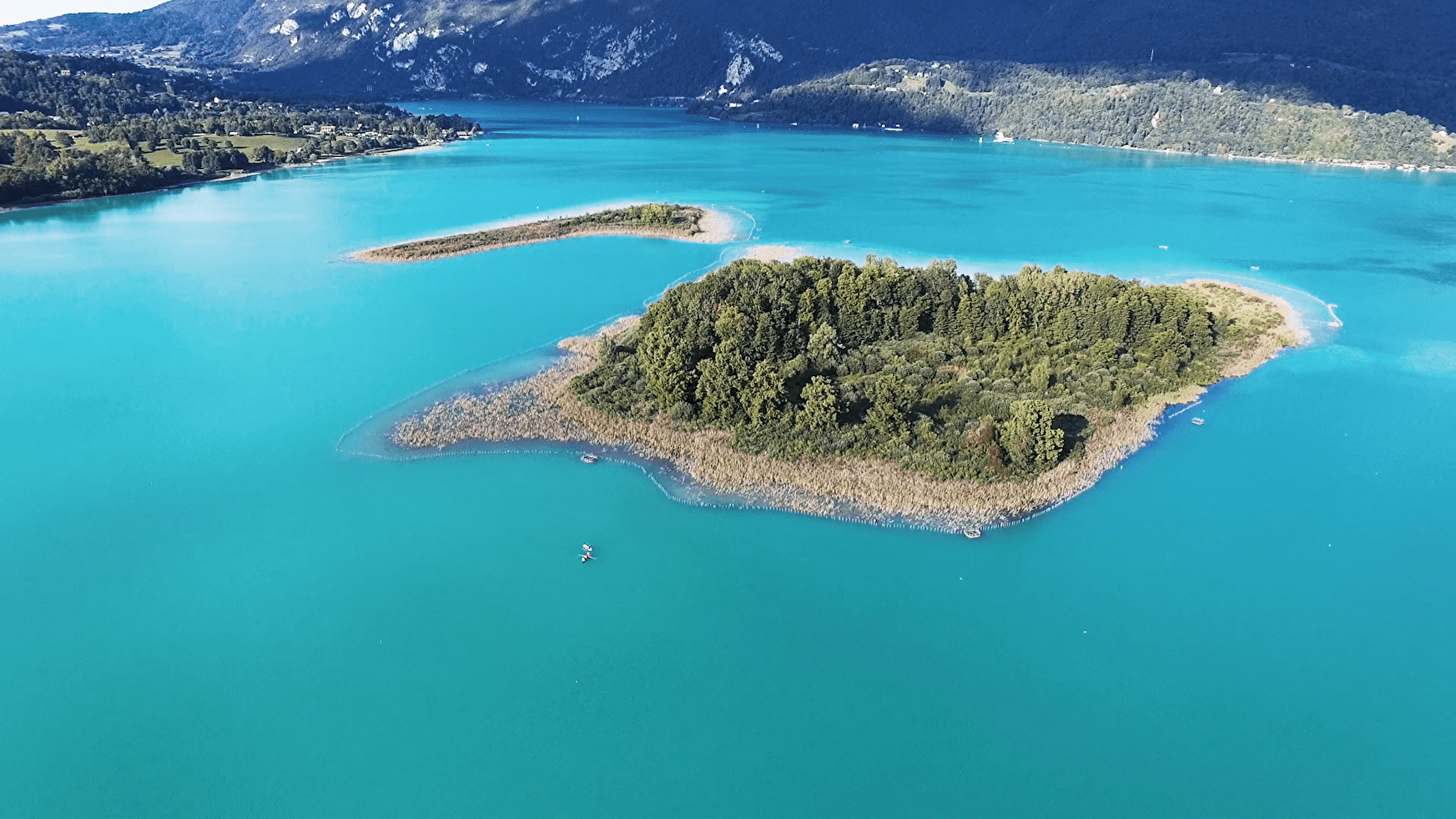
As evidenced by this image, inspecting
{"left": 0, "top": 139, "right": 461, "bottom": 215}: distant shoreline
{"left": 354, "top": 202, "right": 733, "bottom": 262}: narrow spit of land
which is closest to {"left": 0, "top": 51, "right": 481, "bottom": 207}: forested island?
{"left": 0, "top": 139, "right": 461, "bottom": 215}: distant shoreline

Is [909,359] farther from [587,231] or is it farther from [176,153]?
[176,153]

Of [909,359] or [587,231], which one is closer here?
[909,359]

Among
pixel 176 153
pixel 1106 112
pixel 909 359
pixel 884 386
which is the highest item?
pixel 1106 112

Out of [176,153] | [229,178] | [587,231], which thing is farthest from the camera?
[176,153]

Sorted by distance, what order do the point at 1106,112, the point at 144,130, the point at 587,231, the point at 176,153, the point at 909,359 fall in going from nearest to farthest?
1. the point at 909,359
2. the point at 587,231
3. the point at 176,153
4. the point at 144,130
5. the point at 1106,112

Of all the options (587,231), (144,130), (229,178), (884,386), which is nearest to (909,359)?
(884,386)

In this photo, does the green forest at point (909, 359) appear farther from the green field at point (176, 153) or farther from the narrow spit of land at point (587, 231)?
the green field at point (176, 153)

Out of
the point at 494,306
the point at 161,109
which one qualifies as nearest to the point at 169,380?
the point at 494,306

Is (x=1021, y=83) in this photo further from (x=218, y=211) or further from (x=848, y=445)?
(x=848, y=445)
